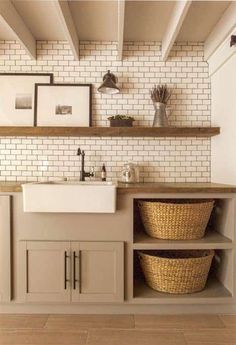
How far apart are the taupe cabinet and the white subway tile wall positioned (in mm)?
835

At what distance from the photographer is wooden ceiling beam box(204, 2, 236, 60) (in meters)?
2.20

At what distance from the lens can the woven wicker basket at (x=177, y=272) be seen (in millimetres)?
2240

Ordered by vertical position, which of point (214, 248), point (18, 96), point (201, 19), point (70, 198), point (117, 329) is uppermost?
point (201, 19)

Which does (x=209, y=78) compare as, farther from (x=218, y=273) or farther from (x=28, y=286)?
(x=28, y=286)

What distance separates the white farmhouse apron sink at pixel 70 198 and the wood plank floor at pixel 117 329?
0.80m

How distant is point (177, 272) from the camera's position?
2246 millimetres

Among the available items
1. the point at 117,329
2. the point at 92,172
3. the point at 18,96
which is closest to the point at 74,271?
the point at 117,329

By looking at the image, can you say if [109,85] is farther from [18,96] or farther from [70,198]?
[70,198]

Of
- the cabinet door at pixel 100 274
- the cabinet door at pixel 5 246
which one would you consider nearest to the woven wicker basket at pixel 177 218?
the cabinet door at pixel 100 274

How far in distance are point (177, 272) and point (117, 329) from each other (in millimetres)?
579

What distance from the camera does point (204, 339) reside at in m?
1.96

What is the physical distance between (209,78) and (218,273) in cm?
177

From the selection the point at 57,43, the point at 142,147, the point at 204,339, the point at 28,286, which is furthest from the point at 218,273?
the point at 57,43

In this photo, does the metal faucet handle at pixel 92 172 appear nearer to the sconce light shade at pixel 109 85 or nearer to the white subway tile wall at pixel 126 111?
the white subway tile wall at pixel 126 111
